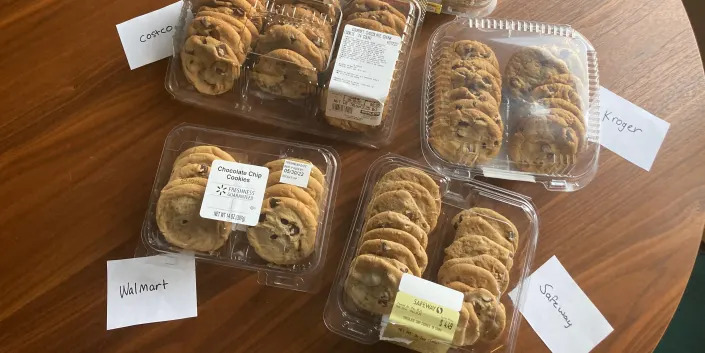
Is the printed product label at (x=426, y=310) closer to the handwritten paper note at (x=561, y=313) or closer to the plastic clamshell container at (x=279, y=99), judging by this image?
the handwritten paper note at (x=561, y=313)

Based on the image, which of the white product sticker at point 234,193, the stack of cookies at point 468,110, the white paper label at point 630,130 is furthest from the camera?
the white paper label at point 630,130

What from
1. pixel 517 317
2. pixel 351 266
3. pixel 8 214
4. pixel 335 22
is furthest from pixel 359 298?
pixel 8 214

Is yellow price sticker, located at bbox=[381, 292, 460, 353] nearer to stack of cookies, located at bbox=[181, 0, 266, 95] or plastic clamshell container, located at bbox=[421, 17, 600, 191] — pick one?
plastic clamshell container, located at bbox=[421, 17, 600, 191]

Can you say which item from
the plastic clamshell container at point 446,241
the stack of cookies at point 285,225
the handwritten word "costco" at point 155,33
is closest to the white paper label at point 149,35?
the handwritten word "costco" at point 155,33

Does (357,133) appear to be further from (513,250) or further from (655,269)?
(655,269)

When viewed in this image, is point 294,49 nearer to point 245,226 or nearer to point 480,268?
point 245,226

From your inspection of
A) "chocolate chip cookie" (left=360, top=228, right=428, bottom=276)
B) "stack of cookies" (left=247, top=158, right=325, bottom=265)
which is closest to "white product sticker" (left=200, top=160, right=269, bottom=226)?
"stack of cookies" (left=247, top=158, right=325, bottom=265)
